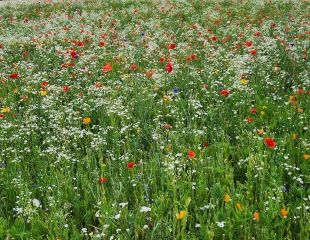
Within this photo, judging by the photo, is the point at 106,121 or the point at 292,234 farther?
the point at 106,121

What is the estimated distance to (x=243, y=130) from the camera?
4.86 meters

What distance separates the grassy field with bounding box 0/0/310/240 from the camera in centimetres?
328

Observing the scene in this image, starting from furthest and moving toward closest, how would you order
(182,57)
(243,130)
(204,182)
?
1. (182,57)
2. (243,130)
3. (204,182)

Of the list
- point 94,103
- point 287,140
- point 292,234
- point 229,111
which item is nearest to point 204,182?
point 292,234

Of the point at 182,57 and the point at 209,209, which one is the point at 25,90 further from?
the point at 209,209

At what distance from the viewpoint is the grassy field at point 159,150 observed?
328cm

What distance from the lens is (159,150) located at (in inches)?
168

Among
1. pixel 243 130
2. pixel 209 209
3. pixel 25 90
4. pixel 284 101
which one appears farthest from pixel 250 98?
pixel 25 90

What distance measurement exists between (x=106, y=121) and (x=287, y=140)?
244 centimetres

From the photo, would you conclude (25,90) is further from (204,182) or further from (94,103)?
(204,182)

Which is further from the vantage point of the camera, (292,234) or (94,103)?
(94,103)

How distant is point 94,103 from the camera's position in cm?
609

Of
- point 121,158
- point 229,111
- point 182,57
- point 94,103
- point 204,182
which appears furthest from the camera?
point 182,57

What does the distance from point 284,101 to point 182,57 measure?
3105 millimetres
